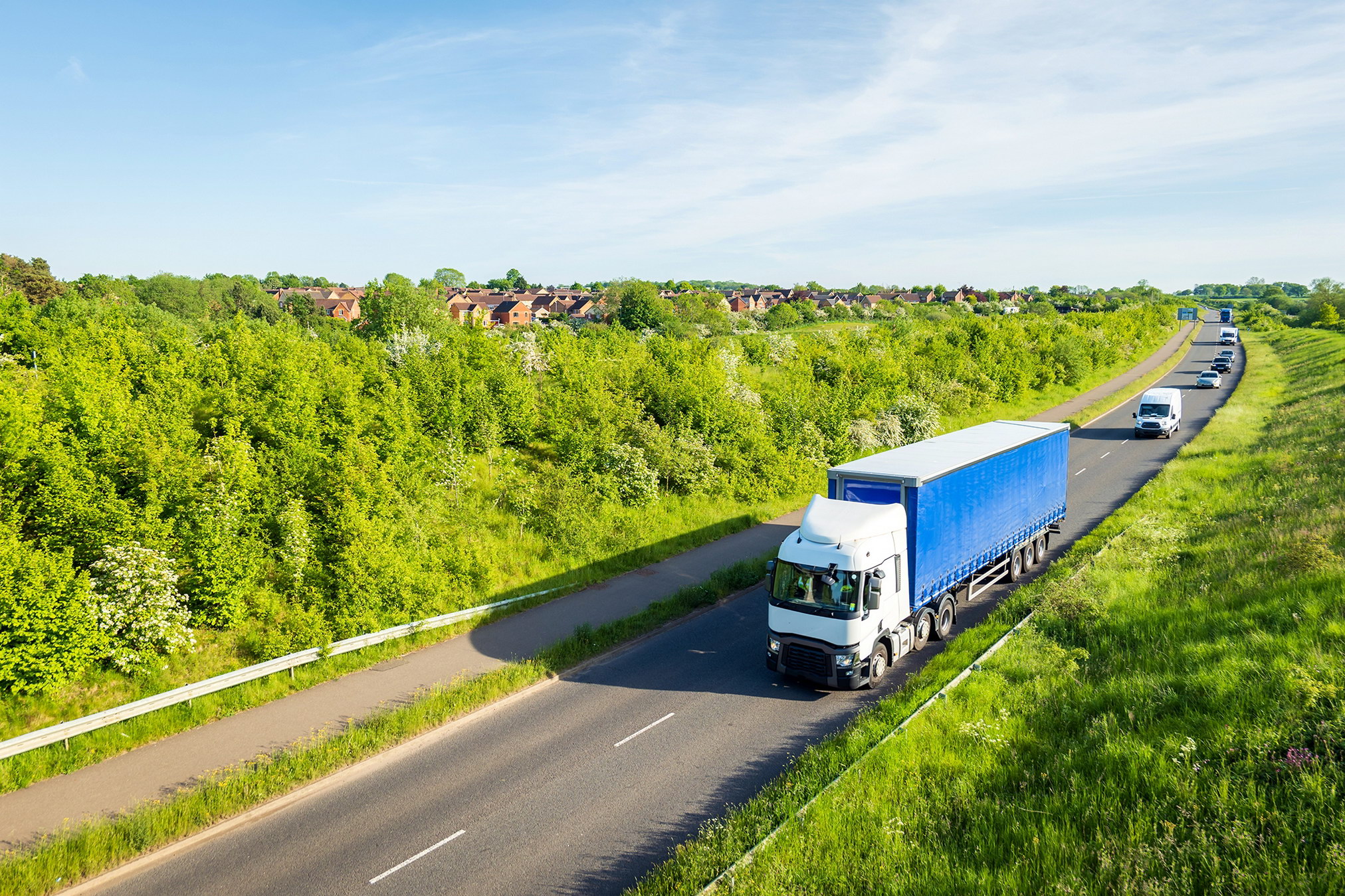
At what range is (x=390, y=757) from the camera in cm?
1188

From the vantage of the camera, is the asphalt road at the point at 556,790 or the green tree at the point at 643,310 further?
the green tree at the point at 643,310

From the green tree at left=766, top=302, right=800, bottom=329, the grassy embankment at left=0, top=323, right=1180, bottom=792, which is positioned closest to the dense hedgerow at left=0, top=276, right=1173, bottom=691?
the grassy embankment at left=0, top=323, right=1180, bottom=792

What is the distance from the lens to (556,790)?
10.8 m

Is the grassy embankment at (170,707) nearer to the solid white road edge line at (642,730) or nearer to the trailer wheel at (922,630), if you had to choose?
the solid white road edge line at (642,730)

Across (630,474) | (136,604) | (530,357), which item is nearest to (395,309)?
(530,357)

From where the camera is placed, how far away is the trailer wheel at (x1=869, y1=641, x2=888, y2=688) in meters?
13.4

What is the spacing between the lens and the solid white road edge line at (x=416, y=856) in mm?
9066

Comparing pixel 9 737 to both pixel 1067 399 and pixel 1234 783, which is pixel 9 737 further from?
pixel 1067 399

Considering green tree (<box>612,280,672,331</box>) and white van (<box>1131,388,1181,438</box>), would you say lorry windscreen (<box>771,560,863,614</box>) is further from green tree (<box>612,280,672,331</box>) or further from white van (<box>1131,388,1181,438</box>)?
green tree (<box>612,280,672,331</box>)

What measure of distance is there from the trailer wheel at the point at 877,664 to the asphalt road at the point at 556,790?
0.28m

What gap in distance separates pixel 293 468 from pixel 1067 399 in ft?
171

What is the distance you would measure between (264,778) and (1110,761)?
1153 cm

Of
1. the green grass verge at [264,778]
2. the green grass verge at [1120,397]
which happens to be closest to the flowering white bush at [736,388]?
the green grass verge at [1120,397]

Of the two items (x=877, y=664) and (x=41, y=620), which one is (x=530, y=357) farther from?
(x=877, y=664)
